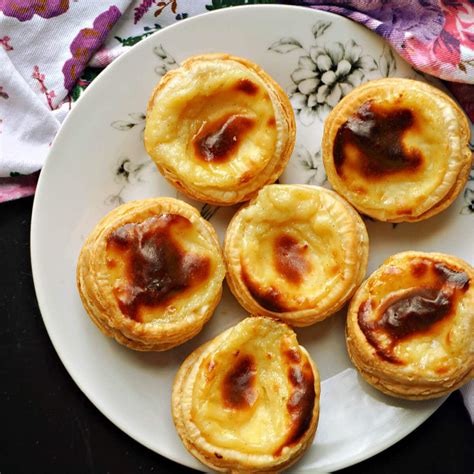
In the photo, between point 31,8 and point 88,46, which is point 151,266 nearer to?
point 88,46

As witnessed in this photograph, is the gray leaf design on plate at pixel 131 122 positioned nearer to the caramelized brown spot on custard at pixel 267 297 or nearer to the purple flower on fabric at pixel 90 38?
the purple flower on fabric at pixel 90 38

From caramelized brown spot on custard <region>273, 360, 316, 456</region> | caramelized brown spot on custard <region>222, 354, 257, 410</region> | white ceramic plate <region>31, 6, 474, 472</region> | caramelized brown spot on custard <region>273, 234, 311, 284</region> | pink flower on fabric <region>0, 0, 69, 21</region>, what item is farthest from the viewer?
pink flower on fabric <region>0, 0, 69, 21</region>

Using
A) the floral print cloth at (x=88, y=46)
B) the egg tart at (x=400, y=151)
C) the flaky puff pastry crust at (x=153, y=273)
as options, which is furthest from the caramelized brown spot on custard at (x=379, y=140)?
the flaky puff pastry crust at (x=153, y=273)

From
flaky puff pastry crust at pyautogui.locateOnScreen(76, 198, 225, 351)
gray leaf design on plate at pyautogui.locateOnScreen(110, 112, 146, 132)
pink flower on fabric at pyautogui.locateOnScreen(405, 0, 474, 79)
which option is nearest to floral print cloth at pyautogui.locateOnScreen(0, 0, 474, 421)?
pink flower on fabric at pyautogui.locateOnScreen(405, 0, 474, 79)

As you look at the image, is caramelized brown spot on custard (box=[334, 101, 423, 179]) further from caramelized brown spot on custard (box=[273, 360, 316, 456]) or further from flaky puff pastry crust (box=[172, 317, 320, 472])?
caramelized brown spot on custard (box=[273, 360, 316, 456])

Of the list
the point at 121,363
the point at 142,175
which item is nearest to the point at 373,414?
the point at 121,363

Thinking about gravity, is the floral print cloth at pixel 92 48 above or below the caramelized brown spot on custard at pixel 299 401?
above
